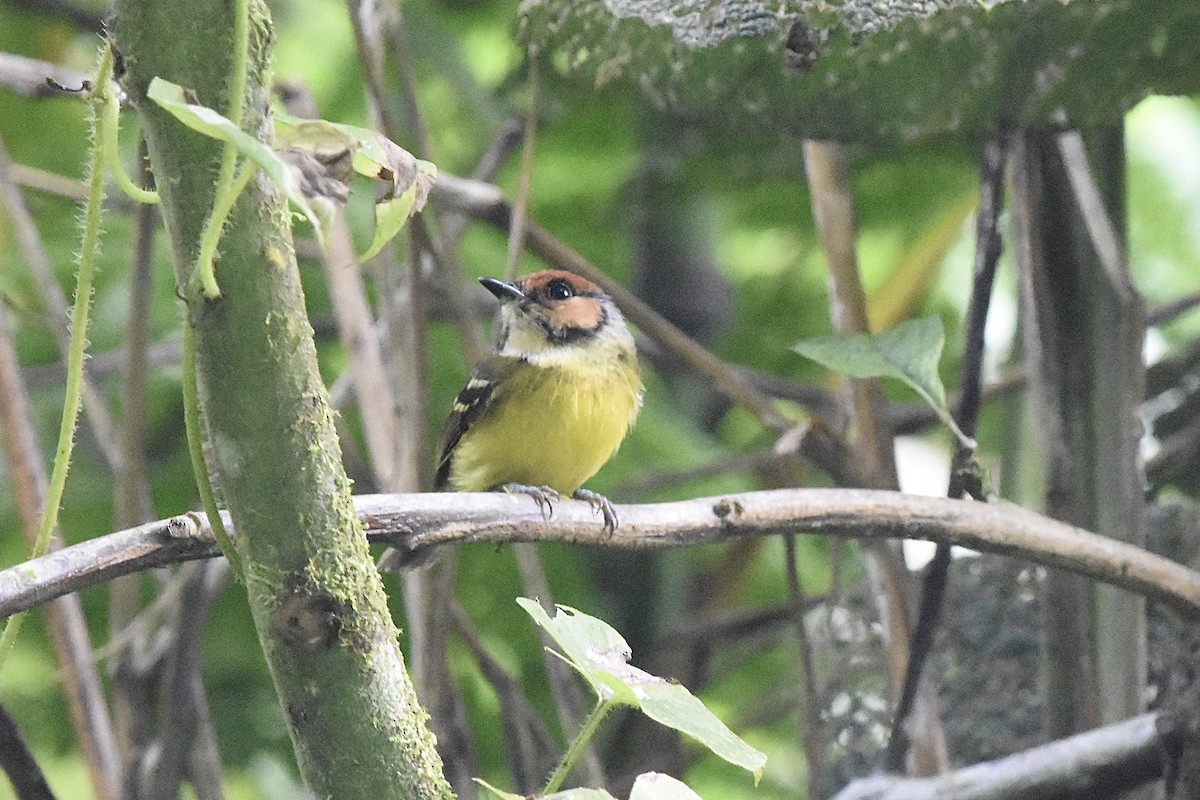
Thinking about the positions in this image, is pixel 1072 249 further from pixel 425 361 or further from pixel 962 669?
pixel 425 361

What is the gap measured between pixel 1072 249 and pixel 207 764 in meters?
1.66

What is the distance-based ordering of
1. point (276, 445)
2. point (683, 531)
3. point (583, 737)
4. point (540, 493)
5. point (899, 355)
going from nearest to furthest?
point (276, 445) → point (583, 737) → point (683, 531) → point (899, 355) → point (540, 493)

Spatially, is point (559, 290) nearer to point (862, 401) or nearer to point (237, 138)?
point (862, 401)

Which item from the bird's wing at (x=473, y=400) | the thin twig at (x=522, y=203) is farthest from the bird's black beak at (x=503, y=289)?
the thin twig at (x=522, y=203)

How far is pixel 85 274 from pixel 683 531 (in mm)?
690

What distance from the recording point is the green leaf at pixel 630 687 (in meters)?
1.05

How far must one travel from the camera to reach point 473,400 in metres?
2.90

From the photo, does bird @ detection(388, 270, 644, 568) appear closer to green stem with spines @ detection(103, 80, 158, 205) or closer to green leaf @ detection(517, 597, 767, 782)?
green leaf @ detection(517, 597, 767, 782)

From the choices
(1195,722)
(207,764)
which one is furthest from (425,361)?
(1195,722)

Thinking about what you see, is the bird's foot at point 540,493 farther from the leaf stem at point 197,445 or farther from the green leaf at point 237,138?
the green leaf at point 237,138

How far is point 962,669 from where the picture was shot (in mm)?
2670

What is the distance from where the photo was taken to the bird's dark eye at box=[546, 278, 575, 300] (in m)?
3.22

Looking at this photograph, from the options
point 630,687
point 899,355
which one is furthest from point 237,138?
point 899,355

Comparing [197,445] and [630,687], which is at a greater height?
[197,445]
